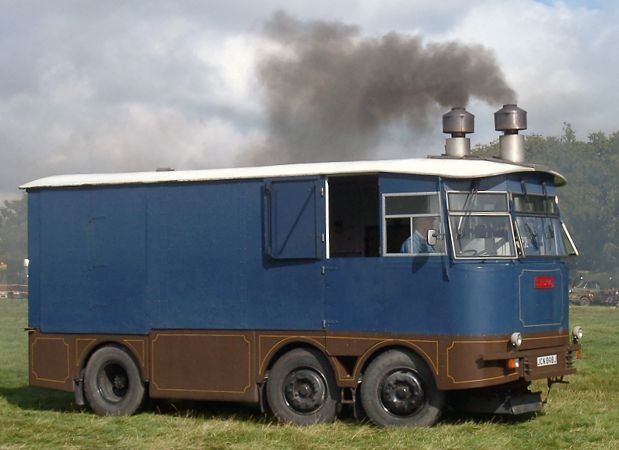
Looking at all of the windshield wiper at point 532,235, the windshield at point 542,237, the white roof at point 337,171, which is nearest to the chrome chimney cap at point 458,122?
the white roof at point 337,171

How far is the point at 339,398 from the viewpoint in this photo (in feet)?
49.4

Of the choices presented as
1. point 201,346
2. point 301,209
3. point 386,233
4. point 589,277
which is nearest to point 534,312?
point 386,233

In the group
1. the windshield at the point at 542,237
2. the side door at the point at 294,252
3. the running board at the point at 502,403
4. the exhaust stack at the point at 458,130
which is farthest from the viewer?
the exhaust stack at the point at 458,130

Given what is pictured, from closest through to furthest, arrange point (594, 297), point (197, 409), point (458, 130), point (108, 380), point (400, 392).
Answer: point (400, 392), point (458, 130), point (108, 380), point (197, 409), point (594, 297)

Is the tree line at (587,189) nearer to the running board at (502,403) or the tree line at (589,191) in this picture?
the tree line at (589,191)

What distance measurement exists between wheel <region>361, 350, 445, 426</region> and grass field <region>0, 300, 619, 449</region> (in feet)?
0.80

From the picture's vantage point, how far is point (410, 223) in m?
14.7

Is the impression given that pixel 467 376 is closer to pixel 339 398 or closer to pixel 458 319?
pixel 458 319

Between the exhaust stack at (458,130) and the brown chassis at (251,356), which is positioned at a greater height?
the exhaust stack at (458,130)

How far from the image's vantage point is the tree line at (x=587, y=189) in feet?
279

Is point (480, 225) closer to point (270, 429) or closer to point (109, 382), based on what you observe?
point (270, 429)

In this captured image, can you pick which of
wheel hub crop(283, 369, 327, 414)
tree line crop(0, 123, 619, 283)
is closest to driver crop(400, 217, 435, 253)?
wheel hub crop(283, 369, 327, 414)

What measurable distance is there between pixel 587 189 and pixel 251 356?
251ft

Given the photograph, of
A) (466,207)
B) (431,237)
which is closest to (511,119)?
(466,207)
